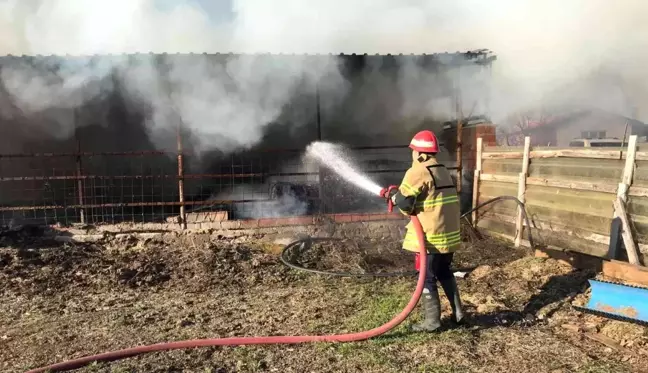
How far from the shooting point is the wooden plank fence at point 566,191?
5637 mm

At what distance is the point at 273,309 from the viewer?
502cm

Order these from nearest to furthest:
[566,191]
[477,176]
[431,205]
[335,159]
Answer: [431,205], [566,191], [477,176], [335,159]

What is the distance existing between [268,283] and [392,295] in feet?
5.27

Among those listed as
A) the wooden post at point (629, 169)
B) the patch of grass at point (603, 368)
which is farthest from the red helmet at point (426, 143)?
the wooden post at point (629, 169)

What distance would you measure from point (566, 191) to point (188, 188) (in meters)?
7.73

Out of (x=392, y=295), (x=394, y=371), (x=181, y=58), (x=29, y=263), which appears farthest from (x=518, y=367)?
(x=181, y=58)

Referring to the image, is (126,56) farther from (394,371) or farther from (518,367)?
(518,367)

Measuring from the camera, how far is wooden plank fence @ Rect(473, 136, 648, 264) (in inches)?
222

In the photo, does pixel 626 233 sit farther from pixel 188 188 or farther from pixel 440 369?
pixel 188 188

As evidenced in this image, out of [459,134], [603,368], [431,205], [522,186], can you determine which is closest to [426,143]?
[431,205]

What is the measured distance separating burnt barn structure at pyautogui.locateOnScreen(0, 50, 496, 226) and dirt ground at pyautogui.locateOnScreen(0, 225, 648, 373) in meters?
Answer: 1.32

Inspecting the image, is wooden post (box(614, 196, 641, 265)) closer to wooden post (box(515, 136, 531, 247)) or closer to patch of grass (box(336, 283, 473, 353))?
wooden post (box(515, 136, 531, 247))

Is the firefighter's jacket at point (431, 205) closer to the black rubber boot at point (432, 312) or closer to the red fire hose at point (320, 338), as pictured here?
the red fire hose at point (320, 338)

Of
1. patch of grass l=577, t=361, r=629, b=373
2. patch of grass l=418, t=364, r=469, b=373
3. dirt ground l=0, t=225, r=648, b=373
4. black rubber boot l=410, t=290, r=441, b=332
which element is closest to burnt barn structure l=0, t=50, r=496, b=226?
dirt ground l=0, t=225, r=648, b=373
